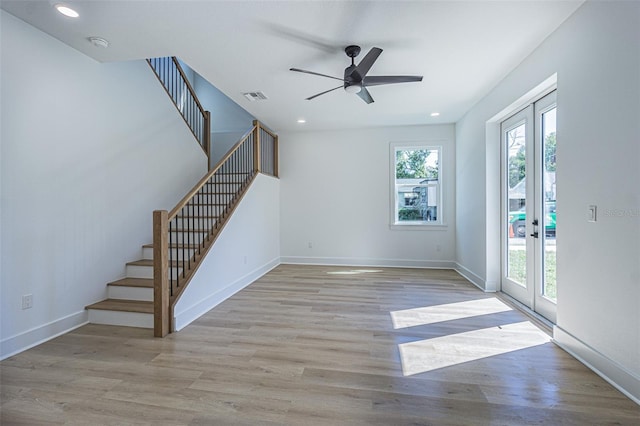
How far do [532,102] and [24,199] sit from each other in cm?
496

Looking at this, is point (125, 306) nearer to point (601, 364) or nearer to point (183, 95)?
point (183, 95)

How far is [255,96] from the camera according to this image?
3.99 metres

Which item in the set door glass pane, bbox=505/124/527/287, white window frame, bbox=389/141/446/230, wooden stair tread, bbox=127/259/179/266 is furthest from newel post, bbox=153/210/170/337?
white window frame, bbox=389/141/446/230

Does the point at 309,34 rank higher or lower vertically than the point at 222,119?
lower

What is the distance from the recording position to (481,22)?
7.66ft

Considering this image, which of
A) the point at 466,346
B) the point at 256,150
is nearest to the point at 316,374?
the point at 466,346

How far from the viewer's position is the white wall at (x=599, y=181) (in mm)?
1769

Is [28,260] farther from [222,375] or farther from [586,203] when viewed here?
[586,203]

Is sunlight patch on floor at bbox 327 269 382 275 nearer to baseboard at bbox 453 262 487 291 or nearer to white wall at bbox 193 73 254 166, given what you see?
baseboard at bbox 453 262 487 291

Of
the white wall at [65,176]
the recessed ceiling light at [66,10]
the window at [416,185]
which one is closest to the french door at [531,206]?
the window at [416,185]

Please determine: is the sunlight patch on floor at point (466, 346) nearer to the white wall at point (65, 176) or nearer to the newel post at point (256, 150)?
the white wall at point (65, 176)

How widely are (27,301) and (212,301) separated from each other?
1588mm

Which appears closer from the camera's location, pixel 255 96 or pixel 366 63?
pixel 366 63

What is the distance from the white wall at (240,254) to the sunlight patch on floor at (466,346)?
216 centimetres
